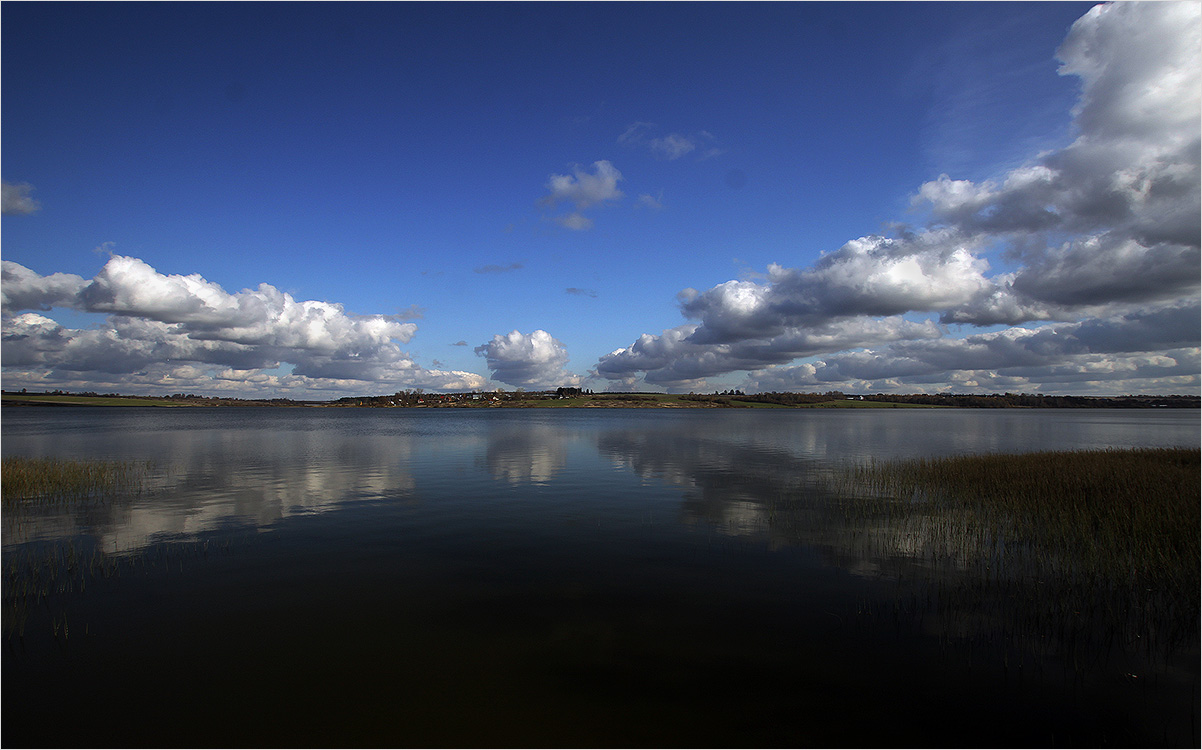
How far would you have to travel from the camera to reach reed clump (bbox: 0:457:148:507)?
23.4m

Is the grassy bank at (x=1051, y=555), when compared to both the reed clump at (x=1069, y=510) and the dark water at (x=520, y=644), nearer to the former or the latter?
the reed clump at (x=1069, y=510)

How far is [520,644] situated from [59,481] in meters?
28.8

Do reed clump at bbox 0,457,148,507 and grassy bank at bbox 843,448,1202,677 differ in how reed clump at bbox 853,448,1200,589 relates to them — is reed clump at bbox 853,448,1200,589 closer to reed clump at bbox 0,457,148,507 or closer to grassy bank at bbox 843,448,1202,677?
grassy bank at bbox 843,448,1202,677

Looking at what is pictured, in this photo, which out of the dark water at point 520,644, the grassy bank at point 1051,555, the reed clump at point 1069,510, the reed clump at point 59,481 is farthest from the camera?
the reed clump at point 59,481

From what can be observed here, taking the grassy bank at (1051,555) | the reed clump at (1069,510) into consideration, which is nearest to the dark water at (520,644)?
the grassy bank at (1051,555)

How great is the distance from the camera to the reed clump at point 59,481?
23375mm

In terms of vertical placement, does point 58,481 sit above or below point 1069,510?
below

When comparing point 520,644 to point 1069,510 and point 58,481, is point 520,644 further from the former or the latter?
point 58,481

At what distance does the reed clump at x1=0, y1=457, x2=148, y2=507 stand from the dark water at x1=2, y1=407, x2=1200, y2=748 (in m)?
4.34

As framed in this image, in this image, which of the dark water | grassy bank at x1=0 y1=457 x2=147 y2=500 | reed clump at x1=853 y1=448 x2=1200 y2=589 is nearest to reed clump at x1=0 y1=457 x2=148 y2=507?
grassy bank at x1=0 y1=457 x2=147 y2=500

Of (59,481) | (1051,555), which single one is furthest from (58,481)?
(1051,555)

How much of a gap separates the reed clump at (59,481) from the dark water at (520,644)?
14.2 feet

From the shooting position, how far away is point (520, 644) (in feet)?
32.3

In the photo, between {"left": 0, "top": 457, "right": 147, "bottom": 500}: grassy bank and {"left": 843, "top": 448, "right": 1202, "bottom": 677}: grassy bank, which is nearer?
{"left": 843, "top": 448, "right": 1202, "bottom": 677}: grassy bank
